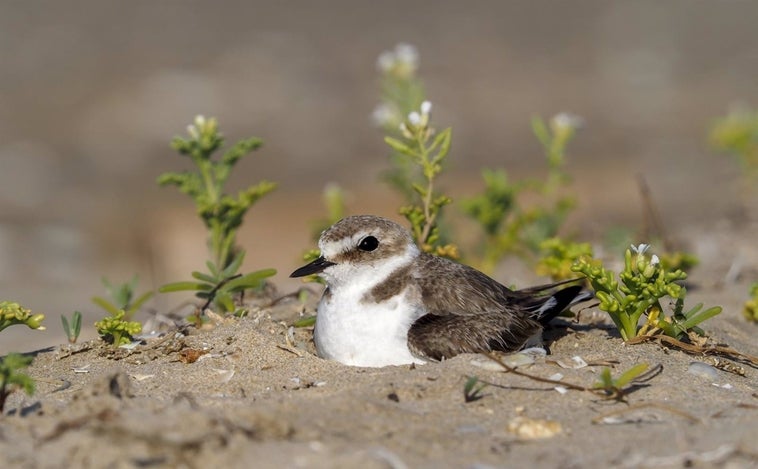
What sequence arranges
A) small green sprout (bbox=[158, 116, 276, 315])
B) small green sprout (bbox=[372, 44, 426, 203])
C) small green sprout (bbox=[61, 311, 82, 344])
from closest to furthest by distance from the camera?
small green sprout (bbox=[61, 311, 82, 344]), small green sprout (bbox=[158, 116, 276, 315]), small green sprout (bbox=[372, 44, 426, 203])

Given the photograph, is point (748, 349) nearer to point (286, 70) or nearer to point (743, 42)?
point (286, 70)

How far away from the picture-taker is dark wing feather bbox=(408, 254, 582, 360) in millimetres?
5098

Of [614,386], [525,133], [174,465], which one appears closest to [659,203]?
[525,133]

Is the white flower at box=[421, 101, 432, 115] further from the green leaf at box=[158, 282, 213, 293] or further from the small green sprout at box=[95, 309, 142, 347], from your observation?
the small green sprout at box=[95, 309, 142, 347]

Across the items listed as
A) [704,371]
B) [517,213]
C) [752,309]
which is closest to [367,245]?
[704,371]

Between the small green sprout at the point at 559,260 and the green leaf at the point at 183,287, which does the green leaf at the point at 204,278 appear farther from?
the small green sprout at the point at 559,260

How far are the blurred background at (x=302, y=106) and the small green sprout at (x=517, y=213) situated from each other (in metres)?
2.37

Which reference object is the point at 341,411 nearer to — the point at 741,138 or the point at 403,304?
the point at 403,304

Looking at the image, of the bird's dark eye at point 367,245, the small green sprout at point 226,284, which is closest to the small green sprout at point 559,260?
the bird's dark eye at point 367,245

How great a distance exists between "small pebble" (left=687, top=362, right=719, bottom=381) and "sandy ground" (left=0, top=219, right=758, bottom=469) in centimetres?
4

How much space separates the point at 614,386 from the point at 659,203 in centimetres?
978

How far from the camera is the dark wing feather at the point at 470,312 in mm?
5098

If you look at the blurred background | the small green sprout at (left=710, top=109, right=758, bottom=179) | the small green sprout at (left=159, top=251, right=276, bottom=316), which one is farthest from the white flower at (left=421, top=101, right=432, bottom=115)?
the small green sprout at (left=710, top=109, right=758, bottom=179)

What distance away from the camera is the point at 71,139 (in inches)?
645
